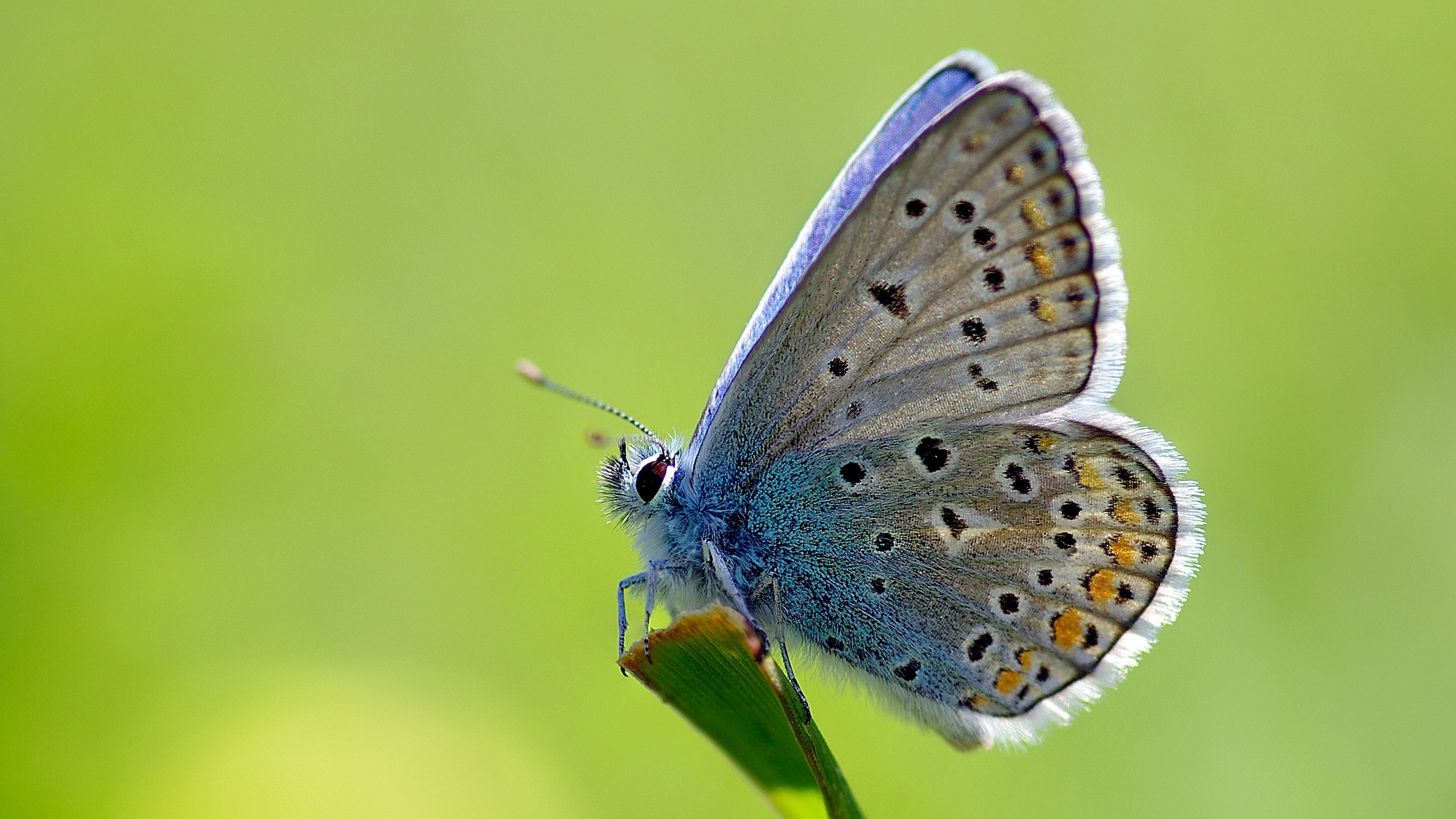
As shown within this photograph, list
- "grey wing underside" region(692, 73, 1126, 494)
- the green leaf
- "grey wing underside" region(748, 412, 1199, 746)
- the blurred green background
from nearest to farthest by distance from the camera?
the green leaf
"grey wing underside" region(692, 73, 1126, 494)
"grey wing underside" region(748, 412, 1199, 746)
the blurred green background

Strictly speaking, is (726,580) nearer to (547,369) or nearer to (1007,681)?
(1007,681)

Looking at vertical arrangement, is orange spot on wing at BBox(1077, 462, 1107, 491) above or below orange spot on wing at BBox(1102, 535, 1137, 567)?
above

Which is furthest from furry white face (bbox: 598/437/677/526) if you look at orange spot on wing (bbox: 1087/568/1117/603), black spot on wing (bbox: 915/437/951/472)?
orange spot on wing (bbox: 1087/568/1117/603)

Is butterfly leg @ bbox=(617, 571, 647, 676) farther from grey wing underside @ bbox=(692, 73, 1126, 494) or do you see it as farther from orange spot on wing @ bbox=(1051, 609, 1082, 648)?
orange spot on wing @ bbox=(1051, 609, 1082, 648)

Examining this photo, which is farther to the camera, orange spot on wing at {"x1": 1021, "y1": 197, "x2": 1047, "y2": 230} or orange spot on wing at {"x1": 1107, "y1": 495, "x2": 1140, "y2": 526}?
orange spot on wing at {"x1": 1107, "y1": 495, "x2": 1140, "y2": 526}

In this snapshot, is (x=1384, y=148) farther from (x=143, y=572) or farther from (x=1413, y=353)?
(x=143, y=572)

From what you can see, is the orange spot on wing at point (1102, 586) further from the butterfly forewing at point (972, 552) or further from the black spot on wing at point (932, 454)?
the black spot on wing at point (932, 454)

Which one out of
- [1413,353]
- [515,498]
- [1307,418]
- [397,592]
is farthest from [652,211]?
A: [1413,353]

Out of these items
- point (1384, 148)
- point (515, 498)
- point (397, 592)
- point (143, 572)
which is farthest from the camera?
point (1384, 148)
